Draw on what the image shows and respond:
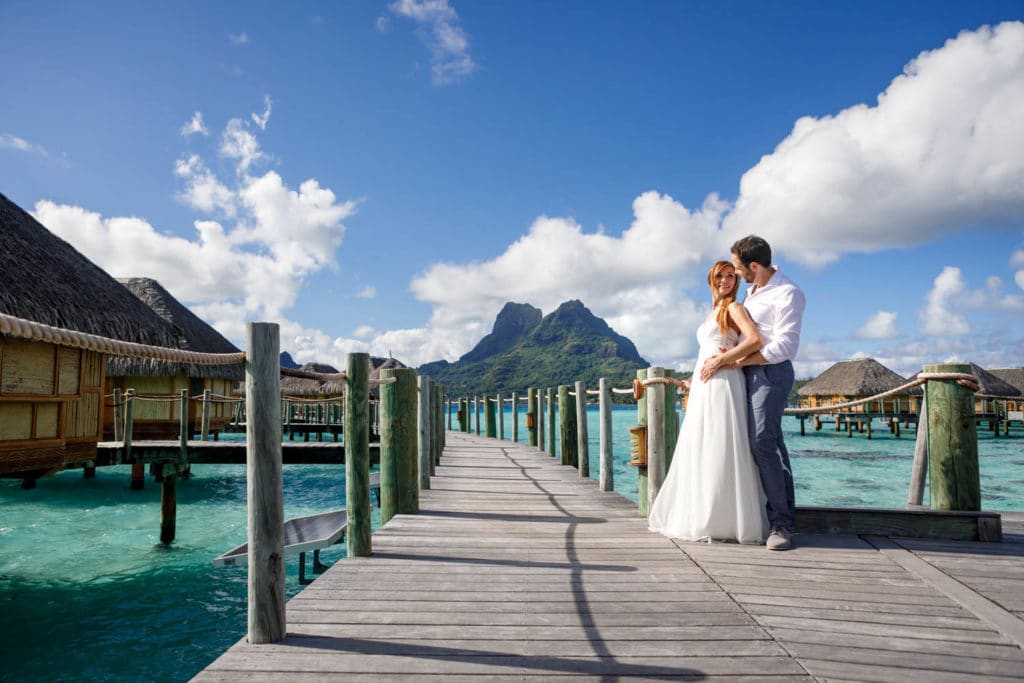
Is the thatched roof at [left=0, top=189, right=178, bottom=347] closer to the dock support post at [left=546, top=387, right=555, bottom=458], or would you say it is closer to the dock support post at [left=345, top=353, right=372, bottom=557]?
the dock support post at [left=345, top=353, right=372, bottom=557]

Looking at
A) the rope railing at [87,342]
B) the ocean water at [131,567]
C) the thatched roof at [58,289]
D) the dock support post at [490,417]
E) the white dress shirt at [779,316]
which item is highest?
the thatched roof at [58,289]

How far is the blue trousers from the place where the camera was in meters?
3.60

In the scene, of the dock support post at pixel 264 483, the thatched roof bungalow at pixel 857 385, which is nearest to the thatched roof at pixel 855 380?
the thatched roof bungalow at pixel 857 385

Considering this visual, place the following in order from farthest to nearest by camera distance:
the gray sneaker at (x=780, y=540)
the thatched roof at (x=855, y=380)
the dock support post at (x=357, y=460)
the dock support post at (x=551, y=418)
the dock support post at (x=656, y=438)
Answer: the thatched roof at (x=855, y=380), the dock support post at (x=551, y=418), the dock support post at (x=656, y=438), the gray sneaker at (x=780, y=540), the dock support post at (x=357, y=460)

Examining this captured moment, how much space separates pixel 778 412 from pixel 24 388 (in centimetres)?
1019

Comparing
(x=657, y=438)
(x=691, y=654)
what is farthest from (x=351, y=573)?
(x=657, y=438)

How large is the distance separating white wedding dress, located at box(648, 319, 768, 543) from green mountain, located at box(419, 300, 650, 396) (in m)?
94.2

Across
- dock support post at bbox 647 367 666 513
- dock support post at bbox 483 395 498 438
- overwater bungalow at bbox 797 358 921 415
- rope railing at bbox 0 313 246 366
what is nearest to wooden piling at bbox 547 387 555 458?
dock support post at bbox 647 367 666 513

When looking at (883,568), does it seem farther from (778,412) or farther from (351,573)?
(351,573)

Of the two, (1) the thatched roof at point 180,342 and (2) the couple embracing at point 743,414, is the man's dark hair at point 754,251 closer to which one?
(2) the couple embracing at point 743,414

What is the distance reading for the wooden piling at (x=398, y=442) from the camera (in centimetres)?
448

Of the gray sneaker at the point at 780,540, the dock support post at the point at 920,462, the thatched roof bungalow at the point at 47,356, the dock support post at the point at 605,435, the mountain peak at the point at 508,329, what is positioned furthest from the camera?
the mountain peak at the point at 508,329

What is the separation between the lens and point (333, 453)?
39.1ft

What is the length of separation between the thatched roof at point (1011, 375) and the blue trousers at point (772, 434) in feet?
142
